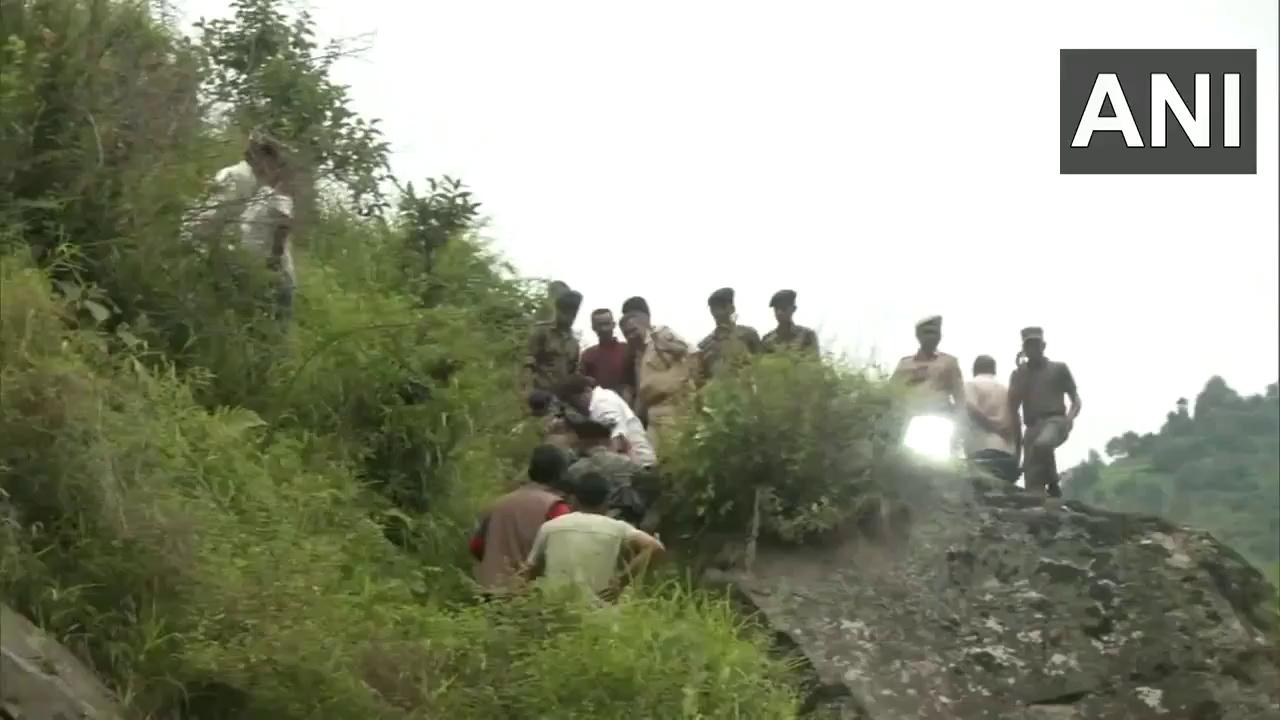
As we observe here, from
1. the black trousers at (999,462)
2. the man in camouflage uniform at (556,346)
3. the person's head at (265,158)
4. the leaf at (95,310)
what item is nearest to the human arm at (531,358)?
the man in camouflage uniform at (556,346)

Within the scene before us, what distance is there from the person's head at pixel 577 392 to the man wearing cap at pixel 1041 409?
3055mm

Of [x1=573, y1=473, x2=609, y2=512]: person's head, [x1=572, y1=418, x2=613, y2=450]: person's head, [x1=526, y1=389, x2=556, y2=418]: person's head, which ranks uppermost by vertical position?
[x1=526, y1=389, x2=556, y2=418]: person's head

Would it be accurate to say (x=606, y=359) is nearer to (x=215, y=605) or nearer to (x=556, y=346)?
(x=556, y=346)

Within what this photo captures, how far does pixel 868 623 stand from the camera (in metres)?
8.10

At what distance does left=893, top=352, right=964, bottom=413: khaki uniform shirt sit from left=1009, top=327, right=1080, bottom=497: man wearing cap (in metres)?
0.50

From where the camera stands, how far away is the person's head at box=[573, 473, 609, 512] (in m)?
6.88

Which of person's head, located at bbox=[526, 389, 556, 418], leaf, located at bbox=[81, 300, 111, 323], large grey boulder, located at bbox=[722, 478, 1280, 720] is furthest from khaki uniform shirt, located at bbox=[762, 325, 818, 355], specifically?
leaf, located at bbox=[81, 300, 111, 323]

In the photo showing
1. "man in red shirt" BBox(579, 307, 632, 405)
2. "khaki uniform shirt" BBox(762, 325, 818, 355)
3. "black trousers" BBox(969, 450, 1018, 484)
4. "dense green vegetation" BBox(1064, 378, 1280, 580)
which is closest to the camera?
"khaki uniform shirt" BBox(762, 325, 818, 355)

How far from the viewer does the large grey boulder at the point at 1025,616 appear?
25.6 feet

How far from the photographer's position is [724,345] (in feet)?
31.8

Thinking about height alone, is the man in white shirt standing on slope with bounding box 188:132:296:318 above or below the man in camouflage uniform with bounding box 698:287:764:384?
above

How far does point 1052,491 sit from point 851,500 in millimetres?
2238

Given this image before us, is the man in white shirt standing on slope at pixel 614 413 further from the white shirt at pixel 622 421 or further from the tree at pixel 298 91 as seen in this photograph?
the tree at pixel 298 91

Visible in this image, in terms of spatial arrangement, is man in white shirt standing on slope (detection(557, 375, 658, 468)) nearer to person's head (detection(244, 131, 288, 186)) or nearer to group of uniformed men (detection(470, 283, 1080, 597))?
group of uniformed men (detection(470, 283, 1080, 597))
